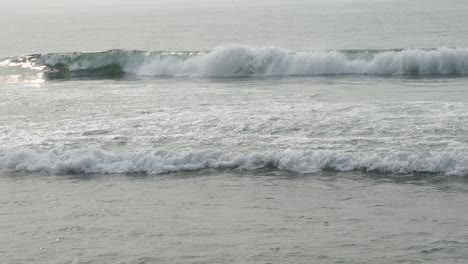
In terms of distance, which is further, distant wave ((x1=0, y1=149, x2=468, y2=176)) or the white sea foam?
the white sea foam

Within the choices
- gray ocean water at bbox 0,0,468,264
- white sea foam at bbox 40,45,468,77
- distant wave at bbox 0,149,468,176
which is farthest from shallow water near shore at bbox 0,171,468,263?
white sea foam at bbox 40,45,468,77

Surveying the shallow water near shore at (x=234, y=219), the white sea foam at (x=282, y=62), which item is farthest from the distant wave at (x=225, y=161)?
the white sea foam at (x=282, y=62)

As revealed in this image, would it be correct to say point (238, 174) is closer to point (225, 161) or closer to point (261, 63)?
point (225, 161)

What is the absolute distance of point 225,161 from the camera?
1366 centimetres

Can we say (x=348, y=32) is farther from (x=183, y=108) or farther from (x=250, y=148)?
(x=250, y=148)

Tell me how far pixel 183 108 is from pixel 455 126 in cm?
781

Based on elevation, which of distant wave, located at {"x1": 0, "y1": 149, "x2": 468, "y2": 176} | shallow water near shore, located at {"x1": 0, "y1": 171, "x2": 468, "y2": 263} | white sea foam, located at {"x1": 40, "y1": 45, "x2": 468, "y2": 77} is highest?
white sea foam, located at {"x1": 40, "y1": 45, "x2": 468, "y2": 77}

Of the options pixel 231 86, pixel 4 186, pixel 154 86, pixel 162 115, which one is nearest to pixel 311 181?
pixel 4 186

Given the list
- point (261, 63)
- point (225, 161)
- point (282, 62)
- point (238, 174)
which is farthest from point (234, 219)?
point (261, 63)

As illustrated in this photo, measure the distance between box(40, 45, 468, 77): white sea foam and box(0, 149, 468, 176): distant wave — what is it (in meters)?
17.6

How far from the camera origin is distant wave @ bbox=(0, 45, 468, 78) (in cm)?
3086

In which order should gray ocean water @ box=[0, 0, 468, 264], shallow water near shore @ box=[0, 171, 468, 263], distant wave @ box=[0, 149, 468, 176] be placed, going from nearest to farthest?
shallow water near shore @ box=[0, 171, 468, 263]
gray ocean water @ box=[0, 0, 468, 264]
distant wave @ box=[0, 149, 468, 176]

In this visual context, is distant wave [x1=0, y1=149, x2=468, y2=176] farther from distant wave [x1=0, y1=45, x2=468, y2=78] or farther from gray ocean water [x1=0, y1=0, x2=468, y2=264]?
distant wave [x1=0, y1=45, x2=468, y2=78]

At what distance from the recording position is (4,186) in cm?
1295
